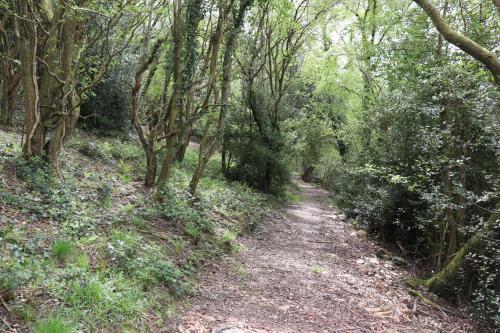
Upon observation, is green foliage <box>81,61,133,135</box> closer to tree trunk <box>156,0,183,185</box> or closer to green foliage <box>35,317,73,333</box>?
tree trunk <box>156,0,183,185</box>

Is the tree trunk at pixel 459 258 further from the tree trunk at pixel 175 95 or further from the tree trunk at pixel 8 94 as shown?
the tree trunk at pixel 8 94

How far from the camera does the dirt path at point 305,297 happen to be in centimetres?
523

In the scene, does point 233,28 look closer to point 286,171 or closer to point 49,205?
point 49,205

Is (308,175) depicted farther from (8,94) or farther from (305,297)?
(305,297)

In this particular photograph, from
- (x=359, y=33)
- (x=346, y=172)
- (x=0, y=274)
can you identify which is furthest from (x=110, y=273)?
(x=359, y=33)

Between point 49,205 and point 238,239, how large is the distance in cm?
505

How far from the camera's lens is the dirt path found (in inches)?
206

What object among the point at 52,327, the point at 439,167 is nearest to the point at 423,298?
the point at 439,167

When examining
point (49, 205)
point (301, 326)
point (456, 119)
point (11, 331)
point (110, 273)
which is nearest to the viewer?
point (11, 331)

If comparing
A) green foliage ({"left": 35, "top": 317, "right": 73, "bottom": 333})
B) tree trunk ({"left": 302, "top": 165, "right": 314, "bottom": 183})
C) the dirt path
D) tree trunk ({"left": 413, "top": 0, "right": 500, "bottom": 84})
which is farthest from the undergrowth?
tree trunk ({"left": 302, "top": 165, "right": 314, "bottom": 183})

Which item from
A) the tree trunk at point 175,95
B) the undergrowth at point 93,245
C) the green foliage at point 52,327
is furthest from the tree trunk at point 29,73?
the green foliage at point 52,327

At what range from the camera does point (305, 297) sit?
21.3 ft

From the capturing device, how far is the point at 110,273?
4.53m

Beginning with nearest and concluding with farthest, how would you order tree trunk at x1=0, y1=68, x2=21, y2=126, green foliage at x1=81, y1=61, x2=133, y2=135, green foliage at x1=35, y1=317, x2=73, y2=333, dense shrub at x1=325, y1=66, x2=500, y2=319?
green foliage at x1=35, y1=317, x2=73, y2=333
dense shrub at x1=325, y1=66, x2=500, y2=319
tree trunk at x1=0, y1=68, x2=21, y2=126
green foliage at x1=81, y1=61, x2=133, y2=135
